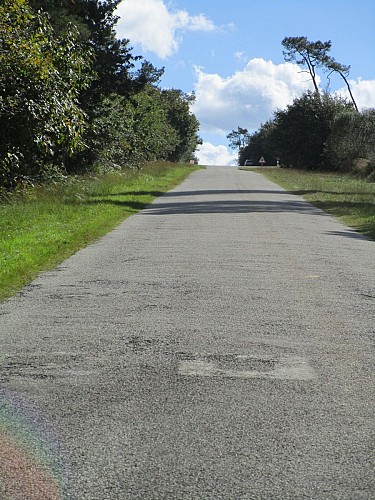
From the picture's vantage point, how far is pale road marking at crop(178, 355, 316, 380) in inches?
258

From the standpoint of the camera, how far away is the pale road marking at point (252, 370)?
21.5ft

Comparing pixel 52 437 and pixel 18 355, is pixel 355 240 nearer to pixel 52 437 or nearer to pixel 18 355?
pixel 18 355

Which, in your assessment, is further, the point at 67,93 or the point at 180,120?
the point at 180,120

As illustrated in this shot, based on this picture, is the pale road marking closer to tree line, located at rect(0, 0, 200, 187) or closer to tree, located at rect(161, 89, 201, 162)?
tree line, located at rect(0, 0, 200, 187)

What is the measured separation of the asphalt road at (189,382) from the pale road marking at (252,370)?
16 millimetres

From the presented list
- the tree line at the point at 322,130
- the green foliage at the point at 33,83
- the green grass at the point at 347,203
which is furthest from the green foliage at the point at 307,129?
the green foliage at the point at 33,83

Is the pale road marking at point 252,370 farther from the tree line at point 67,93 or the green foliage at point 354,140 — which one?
the green foliage at point 354,140

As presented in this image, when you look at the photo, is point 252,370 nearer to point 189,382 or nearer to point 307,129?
point 189,382

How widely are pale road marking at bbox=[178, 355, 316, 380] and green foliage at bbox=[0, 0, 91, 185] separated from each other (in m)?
10.8

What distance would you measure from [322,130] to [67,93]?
215ft

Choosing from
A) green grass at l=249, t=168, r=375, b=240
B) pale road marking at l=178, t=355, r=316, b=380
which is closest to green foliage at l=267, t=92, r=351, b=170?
green grass at l=249, t=168, r=375, b=240

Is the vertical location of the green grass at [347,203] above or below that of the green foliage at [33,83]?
below

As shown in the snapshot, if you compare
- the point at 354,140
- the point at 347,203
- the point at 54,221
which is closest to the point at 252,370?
the point at 54,221

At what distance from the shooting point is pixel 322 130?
268 ft
